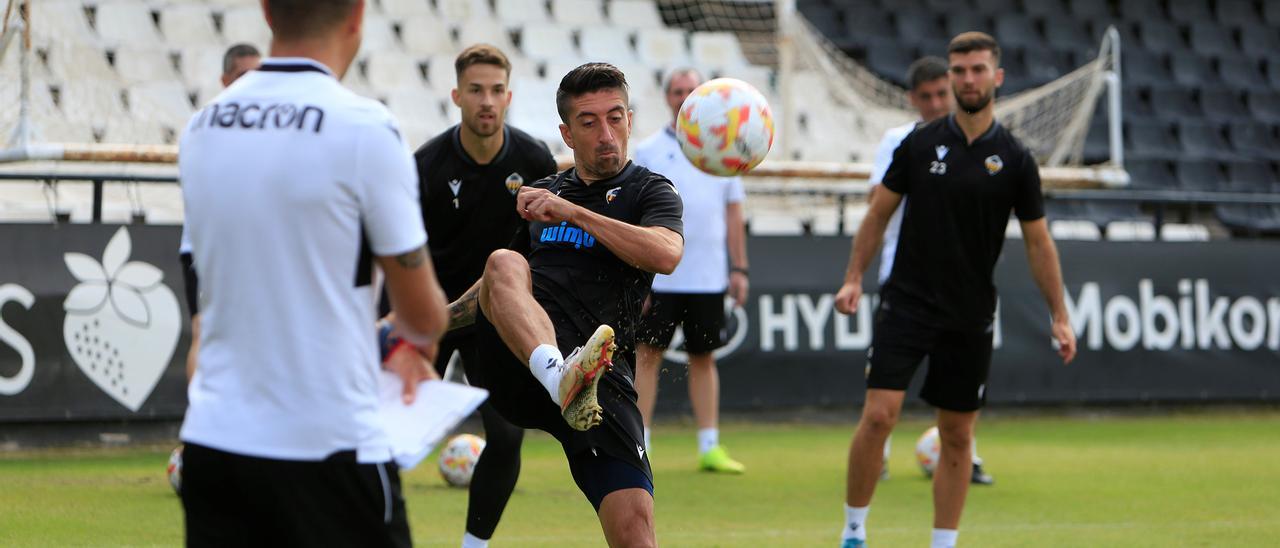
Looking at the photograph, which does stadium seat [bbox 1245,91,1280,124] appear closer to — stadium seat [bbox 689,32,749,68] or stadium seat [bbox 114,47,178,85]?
stadium seat [bbox 689,32,749,68]

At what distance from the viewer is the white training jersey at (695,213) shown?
10.1m

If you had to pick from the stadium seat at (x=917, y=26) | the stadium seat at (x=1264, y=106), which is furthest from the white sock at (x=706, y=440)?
the stadium seat at (x=1264, y=106)

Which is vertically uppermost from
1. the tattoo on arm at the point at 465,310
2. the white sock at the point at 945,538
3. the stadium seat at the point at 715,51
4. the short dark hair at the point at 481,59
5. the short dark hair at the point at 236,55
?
the stadium seat at the point at 715,51

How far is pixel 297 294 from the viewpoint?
10.1ft

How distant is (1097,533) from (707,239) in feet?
11.9

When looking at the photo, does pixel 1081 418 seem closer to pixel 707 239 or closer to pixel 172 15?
pixel 707 239

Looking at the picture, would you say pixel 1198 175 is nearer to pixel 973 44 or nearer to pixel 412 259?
pixel 973 44

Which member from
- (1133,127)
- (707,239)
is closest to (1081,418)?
(707,239)

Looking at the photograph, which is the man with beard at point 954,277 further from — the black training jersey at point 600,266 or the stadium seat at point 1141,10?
the stadium seat at point 1141,10

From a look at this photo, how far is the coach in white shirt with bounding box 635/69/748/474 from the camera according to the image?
10.0 meters

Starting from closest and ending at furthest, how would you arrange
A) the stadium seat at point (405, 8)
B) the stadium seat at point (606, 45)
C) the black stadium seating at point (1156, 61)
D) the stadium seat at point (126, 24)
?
the stadium seat at point (126, 24)
the stadium seat at point (405, 8)
the stadium seat at point (606, 45)
the black stadium seating at point (1156, 61)

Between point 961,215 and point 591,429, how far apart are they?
2.64 metres

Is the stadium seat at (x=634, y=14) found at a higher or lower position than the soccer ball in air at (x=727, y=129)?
higher

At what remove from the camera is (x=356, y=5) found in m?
3.21
